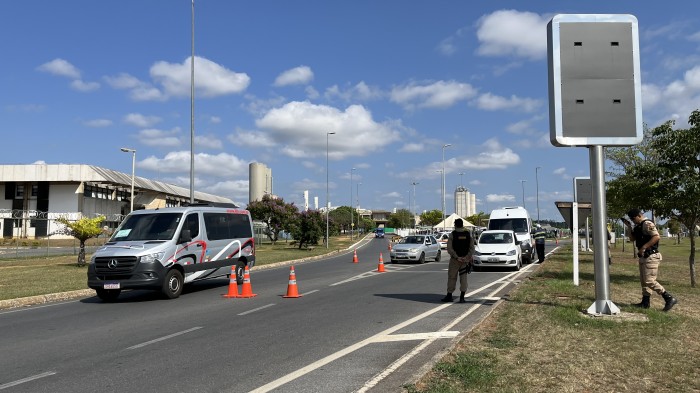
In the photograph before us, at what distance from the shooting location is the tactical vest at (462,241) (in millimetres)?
11461

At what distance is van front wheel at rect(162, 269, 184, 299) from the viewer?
42.8 ft

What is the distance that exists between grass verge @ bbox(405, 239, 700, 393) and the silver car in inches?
660

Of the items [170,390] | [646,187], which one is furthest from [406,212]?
[170,390]

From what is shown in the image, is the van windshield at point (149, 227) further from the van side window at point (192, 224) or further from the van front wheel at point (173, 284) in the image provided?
the van front wheel at point (173, 284)

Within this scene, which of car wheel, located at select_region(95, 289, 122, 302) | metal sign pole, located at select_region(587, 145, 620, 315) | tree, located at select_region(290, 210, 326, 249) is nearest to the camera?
metal sign pole, located at select_region(587, 145, 620, 315)

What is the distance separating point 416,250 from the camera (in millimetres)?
27250

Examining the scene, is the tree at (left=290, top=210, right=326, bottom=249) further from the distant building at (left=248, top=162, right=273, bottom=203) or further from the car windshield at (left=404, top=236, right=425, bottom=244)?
the distant building at (left=248, top=162, right=273, bottom=203)

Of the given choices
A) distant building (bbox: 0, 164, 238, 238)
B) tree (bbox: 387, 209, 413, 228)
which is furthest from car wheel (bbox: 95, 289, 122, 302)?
tree (bbox: 387, 209, 413, 228)

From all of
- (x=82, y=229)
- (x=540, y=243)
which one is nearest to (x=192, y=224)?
(x=82, y=229)

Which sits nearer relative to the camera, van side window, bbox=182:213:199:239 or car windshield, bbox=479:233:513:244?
van side window, bbox=182:213:199:239

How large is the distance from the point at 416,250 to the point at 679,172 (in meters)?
14.4

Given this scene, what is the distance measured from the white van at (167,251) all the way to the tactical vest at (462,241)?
258 inches

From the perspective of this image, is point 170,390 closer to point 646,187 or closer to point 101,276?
point 101,276

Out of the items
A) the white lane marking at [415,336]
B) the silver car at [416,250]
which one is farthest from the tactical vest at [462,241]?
the silver car at [416,250]
